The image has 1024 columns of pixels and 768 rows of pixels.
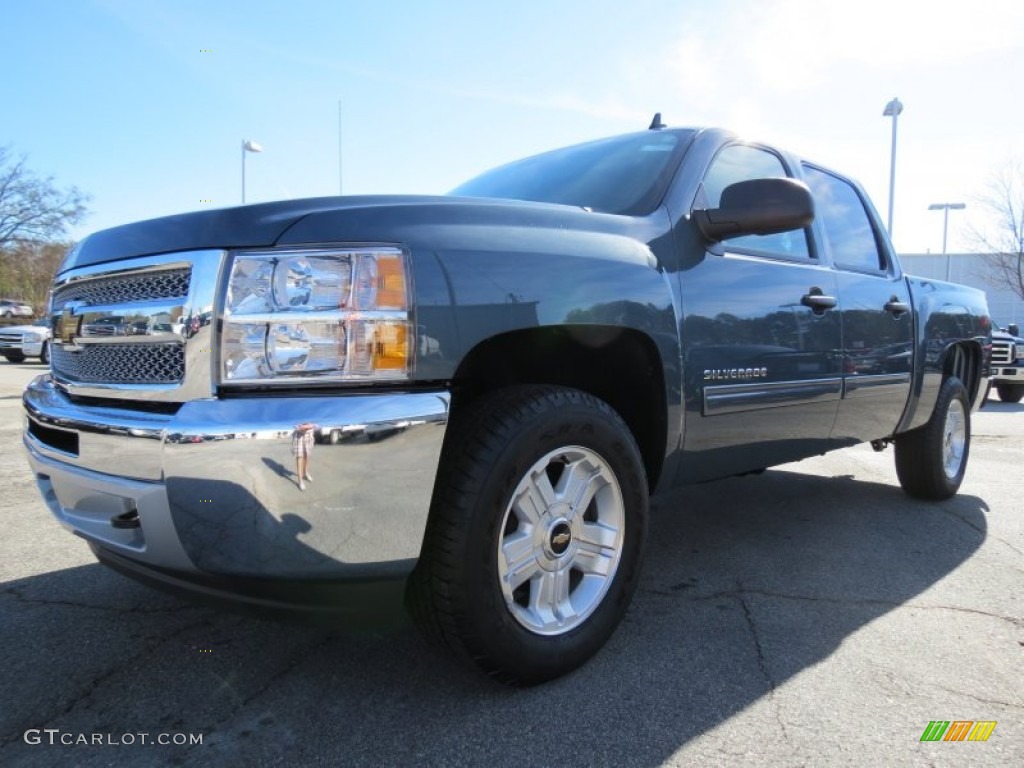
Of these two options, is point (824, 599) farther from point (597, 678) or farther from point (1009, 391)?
point (1009, 391)

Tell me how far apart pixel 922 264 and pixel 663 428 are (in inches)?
1527

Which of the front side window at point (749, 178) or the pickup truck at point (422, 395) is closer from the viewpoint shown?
the pickup truck at point (422, 395)

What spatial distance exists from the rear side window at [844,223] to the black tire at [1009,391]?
11200 millimetres

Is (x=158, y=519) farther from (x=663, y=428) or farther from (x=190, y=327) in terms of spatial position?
(x=663, y=428)

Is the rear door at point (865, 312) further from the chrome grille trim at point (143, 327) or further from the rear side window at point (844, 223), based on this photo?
the chrome grille trim at point (143, 327)

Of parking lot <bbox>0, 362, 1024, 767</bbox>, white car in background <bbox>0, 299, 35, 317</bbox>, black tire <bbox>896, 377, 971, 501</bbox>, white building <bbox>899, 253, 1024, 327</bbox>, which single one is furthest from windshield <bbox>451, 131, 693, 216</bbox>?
white car in background <bbox>0, 299, 35, 317</bbox>

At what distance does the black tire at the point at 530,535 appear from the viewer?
1.91 metres

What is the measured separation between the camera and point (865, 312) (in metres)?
3.62

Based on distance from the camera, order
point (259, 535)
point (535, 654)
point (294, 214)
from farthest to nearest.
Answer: point (535, 654)
point (294, 214)
point (259, 535)

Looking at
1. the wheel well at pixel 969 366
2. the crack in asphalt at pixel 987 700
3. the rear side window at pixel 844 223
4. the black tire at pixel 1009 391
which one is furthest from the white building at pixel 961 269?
the crack in asphalt at pixel 987 700

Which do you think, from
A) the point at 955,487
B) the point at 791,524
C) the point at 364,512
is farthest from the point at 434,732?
the point at 955,487

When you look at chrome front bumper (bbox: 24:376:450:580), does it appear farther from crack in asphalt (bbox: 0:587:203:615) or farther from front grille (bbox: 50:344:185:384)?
crack in asphalt (bbox: 0:587:203:615)

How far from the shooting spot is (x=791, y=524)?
4125mm

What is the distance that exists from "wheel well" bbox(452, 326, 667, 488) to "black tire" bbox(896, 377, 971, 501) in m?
2.66
